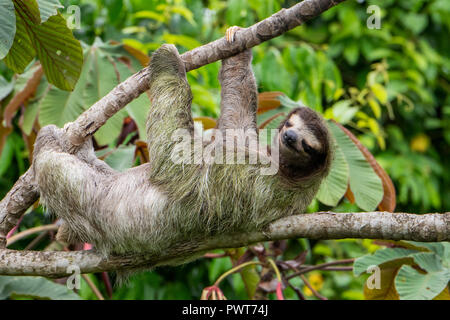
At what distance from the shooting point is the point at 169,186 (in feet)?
15.4

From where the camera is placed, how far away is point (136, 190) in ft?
15.7

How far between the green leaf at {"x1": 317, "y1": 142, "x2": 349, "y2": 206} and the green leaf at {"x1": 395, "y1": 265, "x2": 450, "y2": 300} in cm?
96

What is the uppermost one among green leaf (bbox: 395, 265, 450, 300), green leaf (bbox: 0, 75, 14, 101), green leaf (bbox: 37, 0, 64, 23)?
green leaf (bbox: 0, 75, 14, 101)

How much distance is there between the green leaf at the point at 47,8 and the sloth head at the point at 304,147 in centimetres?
214

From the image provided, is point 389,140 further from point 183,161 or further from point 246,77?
point 183,161

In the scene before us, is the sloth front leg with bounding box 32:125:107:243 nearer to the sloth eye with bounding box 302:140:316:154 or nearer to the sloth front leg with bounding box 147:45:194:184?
the sloth front leg with bounding box 147:45:194:184

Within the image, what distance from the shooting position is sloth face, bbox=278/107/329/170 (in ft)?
15.3

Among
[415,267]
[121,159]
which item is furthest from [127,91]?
[415,267]

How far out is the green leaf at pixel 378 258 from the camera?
4961 millimetres

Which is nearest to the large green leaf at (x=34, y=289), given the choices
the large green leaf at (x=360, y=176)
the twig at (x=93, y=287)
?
the twig at (x=93, y=287)

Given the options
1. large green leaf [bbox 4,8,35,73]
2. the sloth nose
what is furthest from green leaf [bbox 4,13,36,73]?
the sloth nose

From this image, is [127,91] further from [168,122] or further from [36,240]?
[36,240]

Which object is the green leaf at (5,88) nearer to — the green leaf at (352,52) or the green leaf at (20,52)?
the green leaf at (20,52)

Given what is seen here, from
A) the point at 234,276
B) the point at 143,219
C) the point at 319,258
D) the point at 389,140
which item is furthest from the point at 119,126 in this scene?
A: the point at 389,140
